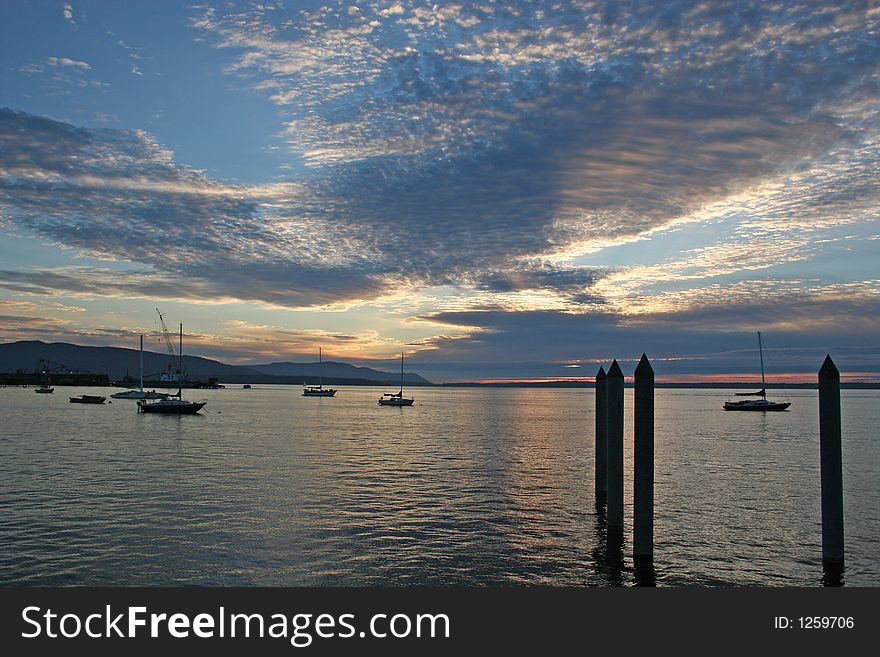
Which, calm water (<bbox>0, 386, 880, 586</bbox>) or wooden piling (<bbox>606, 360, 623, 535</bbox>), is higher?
wooden piling (<bbox>606, 360, 623, 535</bbox>)

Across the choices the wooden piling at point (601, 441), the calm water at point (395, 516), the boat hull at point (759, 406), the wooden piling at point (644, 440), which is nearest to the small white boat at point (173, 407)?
the calm water at point (395, 516)

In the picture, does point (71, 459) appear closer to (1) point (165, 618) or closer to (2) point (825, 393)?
(1) point (165, 618)

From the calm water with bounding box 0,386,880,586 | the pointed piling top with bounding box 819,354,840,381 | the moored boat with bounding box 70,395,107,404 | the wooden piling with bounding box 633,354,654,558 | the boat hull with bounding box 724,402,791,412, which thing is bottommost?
the calm water with bounding box 0,386,880,586

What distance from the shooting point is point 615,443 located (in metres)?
26.9

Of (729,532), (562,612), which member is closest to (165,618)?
(562,612)

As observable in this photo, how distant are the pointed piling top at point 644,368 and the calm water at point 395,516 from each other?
6479mm

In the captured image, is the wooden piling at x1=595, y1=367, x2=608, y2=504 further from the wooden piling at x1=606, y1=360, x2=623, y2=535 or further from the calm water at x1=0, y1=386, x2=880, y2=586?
the wooden piling at x1=606, y1=360, x2=623, y2=535

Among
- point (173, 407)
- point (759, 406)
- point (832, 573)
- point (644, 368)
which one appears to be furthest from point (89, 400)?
point (832, 573)

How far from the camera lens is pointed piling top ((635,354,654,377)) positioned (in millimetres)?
21913

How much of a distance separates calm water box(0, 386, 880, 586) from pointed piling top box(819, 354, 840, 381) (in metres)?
6.48

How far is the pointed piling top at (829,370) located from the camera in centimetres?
2016

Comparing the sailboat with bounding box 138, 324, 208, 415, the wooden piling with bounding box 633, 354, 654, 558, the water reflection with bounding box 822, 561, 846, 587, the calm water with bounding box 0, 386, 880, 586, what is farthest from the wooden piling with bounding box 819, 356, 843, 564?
the sailboat with bounding box 138, 324, 208, 415

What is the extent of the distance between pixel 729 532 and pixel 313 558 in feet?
55.7

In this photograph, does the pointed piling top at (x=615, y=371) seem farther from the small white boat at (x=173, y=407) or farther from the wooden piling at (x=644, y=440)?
the small white boat at (x=173, y=407)
